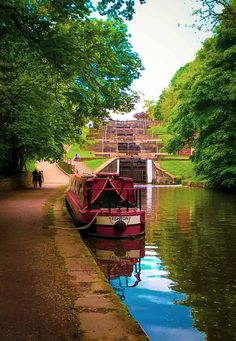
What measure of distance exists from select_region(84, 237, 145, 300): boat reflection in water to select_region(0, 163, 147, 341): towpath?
72 centimetres

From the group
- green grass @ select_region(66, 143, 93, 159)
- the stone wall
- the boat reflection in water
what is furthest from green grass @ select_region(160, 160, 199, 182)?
the boat reflection in water

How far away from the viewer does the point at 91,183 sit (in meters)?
15.3

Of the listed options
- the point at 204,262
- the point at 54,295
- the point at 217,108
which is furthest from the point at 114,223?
the point at 217,108

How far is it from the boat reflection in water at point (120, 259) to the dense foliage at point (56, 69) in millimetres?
5000

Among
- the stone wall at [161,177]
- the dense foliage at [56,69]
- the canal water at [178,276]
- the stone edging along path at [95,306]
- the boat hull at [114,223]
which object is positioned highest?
the dense foliage at [56,69]

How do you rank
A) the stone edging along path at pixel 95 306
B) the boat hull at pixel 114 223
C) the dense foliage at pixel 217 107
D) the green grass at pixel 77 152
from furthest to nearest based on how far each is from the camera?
the green grass at pixel 77 152, the dense foliage at pixel 217 107, the boat hull at pixel 114 223, the stone edging along path at pixel 95 306

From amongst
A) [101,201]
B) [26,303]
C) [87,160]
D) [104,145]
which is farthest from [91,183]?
[104,145]

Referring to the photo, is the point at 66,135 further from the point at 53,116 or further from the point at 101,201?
the point at 101,201

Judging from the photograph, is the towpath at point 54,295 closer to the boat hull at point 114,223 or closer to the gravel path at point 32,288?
the gravel path at point 32,288

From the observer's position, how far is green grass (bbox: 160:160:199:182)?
49.6 m

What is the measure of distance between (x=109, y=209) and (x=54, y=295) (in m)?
8.01

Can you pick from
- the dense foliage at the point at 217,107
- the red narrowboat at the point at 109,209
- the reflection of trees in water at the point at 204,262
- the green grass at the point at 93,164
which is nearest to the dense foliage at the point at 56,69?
the red narrowboat at the point at 109,209

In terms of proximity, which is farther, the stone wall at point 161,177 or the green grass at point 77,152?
the green grass at point 77,152

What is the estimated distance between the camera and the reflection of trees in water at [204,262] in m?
6.64
